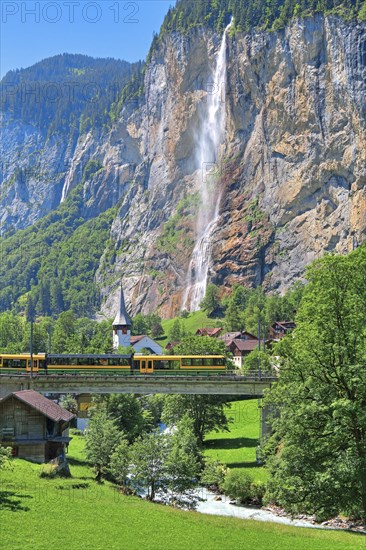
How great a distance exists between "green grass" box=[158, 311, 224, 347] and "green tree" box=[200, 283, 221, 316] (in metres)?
1.92

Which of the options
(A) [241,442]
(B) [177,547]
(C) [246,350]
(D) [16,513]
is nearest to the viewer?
(B) [177,547]

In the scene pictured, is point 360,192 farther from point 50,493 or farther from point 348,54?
point 50,493

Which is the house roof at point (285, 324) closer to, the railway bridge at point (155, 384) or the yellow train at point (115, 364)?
the yellow train at point (115, 364)

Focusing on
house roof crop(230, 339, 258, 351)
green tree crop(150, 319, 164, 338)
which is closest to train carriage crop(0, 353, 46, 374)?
house roof crop(230, 339, 258, 351)

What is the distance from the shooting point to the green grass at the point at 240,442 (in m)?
60.7

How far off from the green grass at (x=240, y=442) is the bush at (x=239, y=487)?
9.47 ft

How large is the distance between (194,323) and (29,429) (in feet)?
447

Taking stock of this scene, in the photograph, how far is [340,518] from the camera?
135ft

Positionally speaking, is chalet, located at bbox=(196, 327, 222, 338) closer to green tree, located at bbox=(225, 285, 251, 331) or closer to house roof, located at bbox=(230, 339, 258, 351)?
green tree, located at bbox=(225, 285, 251, 331)

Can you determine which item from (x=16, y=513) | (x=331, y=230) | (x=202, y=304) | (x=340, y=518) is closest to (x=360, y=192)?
(x=331, y=230)

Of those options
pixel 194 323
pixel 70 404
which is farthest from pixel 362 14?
pixel 70 404

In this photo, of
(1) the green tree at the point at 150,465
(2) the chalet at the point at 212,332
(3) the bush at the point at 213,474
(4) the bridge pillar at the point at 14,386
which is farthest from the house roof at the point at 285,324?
(1) the green tree at the point at 150,465

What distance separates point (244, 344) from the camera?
136m

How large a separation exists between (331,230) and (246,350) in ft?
177
